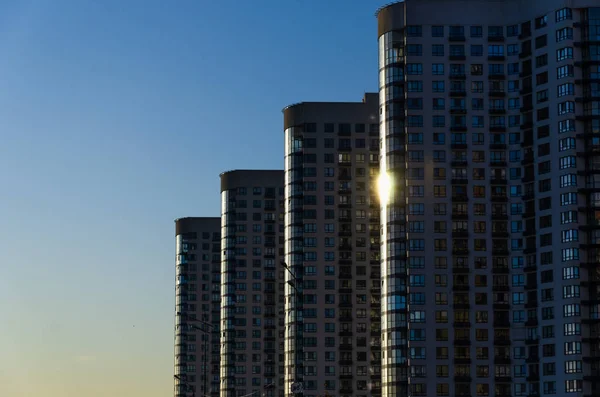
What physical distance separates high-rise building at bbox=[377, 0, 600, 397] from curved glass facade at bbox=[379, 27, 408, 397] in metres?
0.20

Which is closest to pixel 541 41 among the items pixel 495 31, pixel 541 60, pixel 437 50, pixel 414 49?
pixel 541 60

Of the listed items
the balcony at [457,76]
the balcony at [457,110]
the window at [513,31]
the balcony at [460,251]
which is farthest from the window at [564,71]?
the balcony at [460,251]

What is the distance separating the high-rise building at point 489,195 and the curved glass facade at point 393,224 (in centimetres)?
20

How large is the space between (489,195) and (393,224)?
14325mm

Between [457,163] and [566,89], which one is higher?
[566,89]

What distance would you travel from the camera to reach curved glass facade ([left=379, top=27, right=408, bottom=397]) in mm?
190375

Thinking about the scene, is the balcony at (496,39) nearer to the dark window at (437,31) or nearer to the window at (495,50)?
the window at (495,50)

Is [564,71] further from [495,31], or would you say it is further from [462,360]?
[462,360]

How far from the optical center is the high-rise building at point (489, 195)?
7146 inches

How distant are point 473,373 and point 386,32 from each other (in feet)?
168

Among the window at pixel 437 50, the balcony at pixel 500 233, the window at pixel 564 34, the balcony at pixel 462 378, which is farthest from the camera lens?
the window at pixel 437 50

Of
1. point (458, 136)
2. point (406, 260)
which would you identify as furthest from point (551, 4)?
point (406, 260)

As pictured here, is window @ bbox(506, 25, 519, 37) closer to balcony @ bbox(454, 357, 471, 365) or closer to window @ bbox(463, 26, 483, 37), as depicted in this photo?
window @ bbox(463, 26, 483, 37)

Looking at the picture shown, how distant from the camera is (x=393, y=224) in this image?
194500 millimetres
